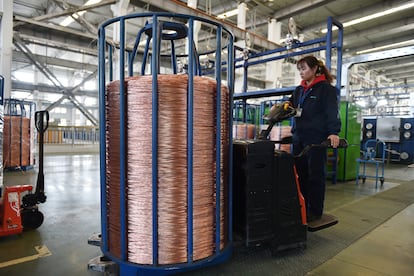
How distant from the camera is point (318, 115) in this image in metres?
2.71

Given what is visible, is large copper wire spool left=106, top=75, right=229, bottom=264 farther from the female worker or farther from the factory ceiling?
the factory ceiling

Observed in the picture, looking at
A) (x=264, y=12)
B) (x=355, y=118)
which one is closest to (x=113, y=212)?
(x=355, y=118)

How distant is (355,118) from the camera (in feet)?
20.1

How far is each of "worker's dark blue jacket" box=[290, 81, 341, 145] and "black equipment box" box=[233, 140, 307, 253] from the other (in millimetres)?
621

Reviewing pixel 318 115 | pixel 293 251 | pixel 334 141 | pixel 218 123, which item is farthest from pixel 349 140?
pixel 218 123

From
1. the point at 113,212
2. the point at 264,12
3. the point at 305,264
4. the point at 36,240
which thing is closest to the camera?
the point at 113,212

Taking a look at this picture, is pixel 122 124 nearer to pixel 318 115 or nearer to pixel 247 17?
pixel 318 115

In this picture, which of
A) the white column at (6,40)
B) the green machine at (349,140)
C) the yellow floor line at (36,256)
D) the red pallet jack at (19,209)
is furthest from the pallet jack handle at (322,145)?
the white column at (6,40)

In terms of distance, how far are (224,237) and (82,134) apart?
457 inches

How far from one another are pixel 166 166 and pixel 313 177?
66.4 inches

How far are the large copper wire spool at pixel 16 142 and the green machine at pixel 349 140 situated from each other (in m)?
7.31

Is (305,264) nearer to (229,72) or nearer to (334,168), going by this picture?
(229,72)

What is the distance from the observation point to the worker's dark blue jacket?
8.60 feet

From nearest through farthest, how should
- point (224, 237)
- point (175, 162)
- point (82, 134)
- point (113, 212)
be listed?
point (175, 162) → point (113, 212) → point (224, 237) → point (82, 134)
